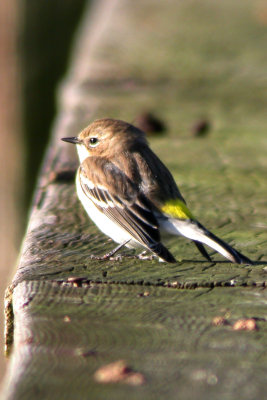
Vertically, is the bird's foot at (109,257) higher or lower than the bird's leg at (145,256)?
higher

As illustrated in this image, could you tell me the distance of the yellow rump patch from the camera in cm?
387

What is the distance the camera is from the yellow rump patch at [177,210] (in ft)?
12.7

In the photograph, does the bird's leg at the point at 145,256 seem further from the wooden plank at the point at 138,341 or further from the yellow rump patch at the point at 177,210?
the wooden plank at the point at 138,341

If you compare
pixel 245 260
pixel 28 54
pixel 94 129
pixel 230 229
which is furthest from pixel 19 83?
pixel 245 260

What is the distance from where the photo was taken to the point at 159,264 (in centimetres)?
347

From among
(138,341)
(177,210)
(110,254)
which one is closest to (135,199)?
(177,210)

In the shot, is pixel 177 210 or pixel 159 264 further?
pixel 177 210

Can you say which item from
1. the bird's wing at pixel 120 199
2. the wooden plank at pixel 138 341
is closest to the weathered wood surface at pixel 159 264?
the wooden plank at pixel 138 341

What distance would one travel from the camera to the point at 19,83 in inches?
275

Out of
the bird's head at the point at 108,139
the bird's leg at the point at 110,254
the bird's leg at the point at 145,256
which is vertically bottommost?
the bird's leg at the point at 145,256

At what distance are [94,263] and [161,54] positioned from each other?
14.0 feet

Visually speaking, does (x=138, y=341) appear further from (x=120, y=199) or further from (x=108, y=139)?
(x=108, y=139)

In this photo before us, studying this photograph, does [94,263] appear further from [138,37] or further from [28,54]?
[138,37]

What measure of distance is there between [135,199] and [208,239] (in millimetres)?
646
